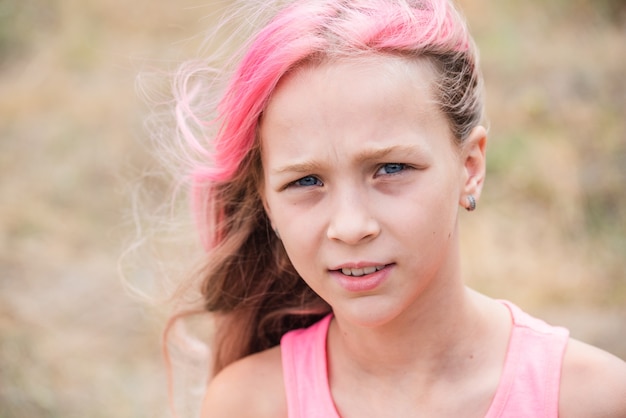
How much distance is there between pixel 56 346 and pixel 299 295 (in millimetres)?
1946

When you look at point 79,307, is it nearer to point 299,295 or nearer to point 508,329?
point 299,295

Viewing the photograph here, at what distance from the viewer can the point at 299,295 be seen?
2.37 meters

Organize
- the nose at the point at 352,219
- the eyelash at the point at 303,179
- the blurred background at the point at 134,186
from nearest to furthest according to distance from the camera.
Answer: the nose at the point at 352,219 < the eyelash at the point at 303,179 < the blurred background at the point at 134,186

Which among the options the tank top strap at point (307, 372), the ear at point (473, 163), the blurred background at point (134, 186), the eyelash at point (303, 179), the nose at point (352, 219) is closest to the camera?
the nose at point (352, 219)

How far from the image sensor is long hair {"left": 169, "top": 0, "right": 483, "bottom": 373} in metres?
1.86

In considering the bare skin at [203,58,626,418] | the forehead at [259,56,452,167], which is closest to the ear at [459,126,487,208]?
the bare skin at [203,58,626,418]

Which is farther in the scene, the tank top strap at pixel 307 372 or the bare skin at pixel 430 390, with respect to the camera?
the tank top strap at pixel 307 372

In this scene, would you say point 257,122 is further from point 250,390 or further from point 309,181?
point 250,390

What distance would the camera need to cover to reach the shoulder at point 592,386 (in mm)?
1901

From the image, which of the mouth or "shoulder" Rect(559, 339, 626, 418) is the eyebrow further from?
"shoulder" Rect(559, 339, 626, 418)

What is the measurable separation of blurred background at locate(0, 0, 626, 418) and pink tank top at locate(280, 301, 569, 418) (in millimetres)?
1180

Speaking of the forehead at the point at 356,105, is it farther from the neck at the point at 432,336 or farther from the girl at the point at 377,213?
the neck at the point at 432,336

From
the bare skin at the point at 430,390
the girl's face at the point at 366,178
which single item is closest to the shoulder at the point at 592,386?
the bare skin at the point at 430,390

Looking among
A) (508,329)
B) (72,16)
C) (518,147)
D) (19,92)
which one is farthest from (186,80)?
(72,16)
